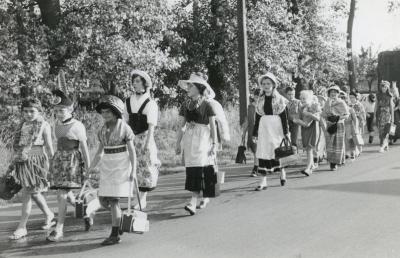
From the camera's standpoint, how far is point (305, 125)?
11617 mm

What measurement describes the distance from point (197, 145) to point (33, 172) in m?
2.28

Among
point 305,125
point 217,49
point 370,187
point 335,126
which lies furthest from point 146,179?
point 217,49

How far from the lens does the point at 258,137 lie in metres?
9.80

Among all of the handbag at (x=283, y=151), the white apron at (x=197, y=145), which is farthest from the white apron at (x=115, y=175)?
the handbag at (x=283, y=151)

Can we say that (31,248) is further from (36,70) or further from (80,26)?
(80,26)

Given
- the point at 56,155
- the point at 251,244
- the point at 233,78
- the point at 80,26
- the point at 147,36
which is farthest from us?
the point at 233,78

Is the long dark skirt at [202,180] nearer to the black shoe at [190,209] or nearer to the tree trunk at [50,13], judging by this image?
the black shoe at [190,209]

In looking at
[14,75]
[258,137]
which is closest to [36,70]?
[14,75]

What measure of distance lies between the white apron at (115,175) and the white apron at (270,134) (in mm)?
3765

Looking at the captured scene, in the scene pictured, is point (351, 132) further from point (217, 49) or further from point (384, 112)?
point (217, 49)

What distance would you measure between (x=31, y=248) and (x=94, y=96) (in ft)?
42.5

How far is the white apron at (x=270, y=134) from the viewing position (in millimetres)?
9633

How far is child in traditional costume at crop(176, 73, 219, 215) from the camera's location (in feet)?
26.1

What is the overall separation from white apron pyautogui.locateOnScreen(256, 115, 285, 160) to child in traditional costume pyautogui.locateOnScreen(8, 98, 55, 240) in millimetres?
3977
